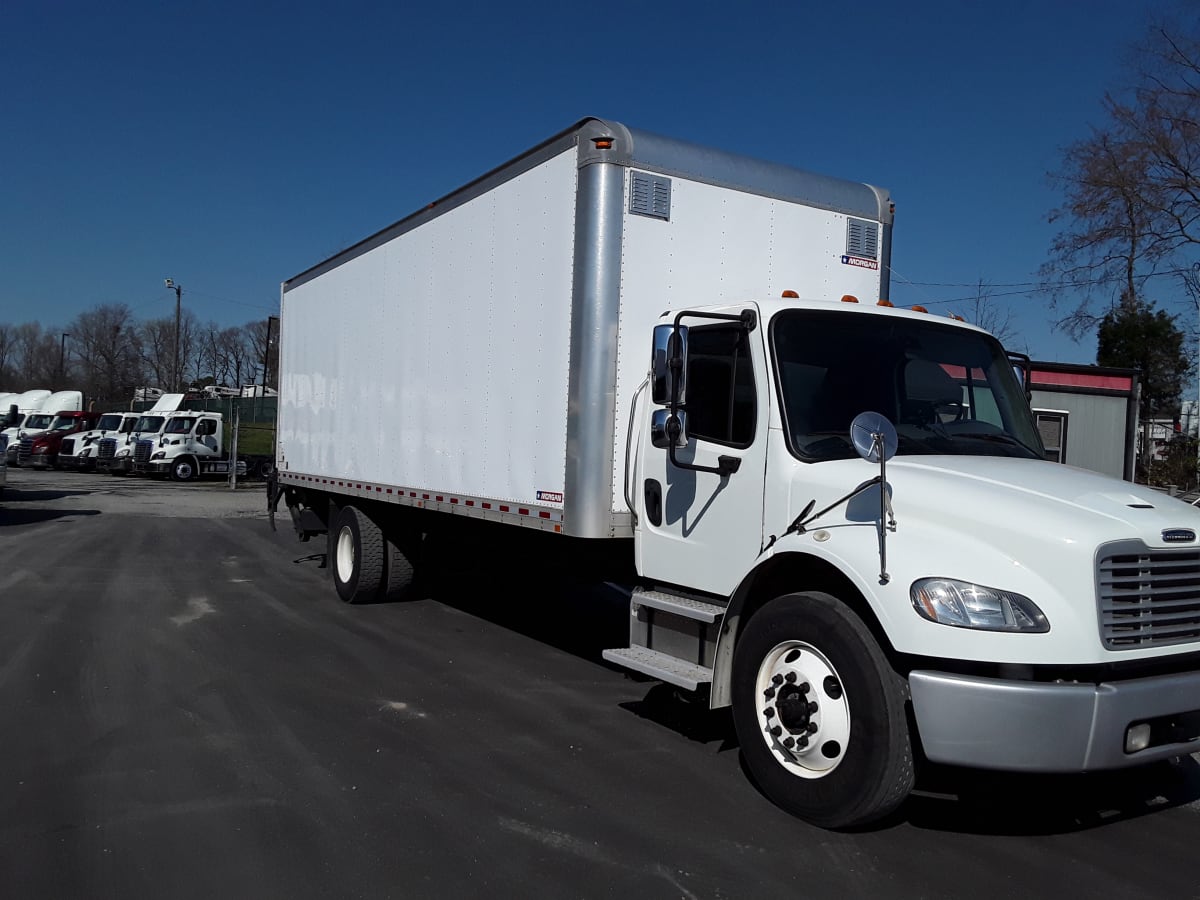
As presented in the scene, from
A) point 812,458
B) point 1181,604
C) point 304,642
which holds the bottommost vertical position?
point 304,642

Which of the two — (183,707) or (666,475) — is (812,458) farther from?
(183,707)

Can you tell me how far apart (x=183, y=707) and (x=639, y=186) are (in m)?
4.44

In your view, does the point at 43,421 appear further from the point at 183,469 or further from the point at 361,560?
the point at 361,560

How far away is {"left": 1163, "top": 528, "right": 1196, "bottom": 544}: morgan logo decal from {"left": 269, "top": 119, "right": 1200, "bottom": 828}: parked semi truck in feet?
0.10

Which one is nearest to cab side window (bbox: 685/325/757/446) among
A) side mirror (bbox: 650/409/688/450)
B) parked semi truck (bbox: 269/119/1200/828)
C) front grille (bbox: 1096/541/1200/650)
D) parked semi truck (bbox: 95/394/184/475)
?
parked semi truck (bbox: 269/119/1200/828)

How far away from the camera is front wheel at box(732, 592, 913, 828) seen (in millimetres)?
4121

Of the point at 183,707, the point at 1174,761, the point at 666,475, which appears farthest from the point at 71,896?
the point at 1174,761

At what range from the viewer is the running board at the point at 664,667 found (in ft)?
16.9

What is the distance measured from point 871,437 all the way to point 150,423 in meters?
33.4

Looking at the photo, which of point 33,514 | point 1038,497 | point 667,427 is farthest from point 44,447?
point 1038,497

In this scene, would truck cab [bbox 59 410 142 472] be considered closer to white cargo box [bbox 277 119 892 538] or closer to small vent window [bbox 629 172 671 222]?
white cargo box [bbox 277 119 892 538]

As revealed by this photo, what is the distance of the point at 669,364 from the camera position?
5262 mm

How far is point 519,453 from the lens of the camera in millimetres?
6992

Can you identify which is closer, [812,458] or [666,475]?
[812,458]
